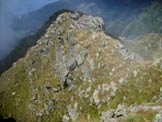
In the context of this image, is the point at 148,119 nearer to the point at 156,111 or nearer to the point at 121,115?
the point at 156,111

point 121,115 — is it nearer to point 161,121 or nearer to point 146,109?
point 146,109

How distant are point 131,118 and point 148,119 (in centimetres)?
618

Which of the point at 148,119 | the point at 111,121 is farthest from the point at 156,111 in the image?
the point at 111,121

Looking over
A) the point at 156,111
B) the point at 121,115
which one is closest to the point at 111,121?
the point at 121,115

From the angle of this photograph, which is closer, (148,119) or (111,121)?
(148,119)

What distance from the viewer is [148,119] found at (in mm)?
131250

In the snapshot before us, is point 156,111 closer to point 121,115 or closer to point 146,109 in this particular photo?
point 146,109

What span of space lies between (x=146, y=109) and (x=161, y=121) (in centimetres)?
1519

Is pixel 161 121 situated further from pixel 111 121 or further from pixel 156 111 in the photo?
pixel 111 121

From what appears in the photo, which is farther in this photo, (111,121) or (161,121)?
(111,121)

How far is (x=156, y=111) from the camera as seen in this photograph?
134375 mm

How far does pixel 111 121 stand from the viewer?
465ft

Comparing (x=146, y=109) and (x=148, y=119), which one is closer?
(x=148, y=119)

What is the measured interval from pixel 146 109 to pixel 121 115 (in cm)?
1212
